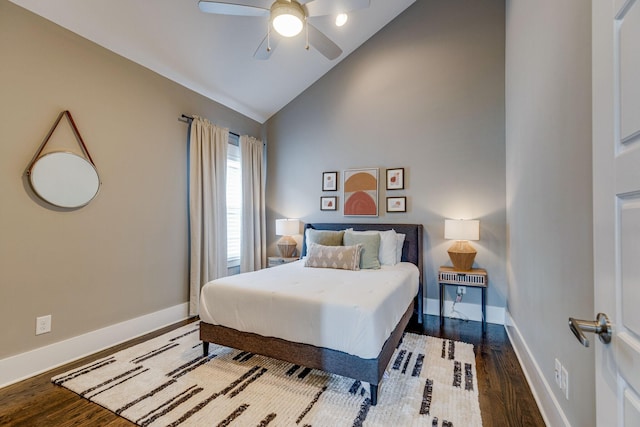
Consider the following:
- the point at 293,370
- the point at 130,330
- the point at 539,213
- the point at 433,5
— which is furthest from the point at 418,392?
the point at 433,5

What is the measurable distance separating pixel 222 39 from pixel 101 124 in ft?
5.19

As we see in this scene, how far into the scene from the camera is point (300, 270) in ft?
9.98

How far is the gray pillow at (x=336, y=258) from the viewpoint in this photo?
312 cm

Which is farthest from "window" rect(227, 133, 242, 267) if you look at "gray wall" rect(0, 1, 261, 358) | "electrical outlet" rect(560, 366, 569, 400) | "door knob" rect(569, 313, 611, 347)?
"door knob" rect(569, 313, 611, 347)

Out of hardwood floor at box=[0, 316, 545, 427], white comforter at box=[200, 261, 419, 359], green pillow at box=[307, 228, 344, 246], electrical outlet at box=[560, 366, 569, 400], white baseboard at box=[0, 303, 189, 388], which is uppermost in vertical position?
green pillow at box=[307, 228, 344, 246]

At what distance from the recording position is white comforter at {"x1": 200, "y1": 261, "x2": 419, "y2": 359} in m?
1.83

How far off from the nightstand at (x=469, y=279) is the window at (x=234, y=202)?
2.87 metres

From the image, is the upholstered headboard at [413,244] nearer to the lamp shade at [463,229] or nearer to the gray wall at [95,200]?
the lamp shade at [463,229]

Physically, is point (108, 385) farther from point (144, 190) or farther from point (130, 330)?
point (144, 190)

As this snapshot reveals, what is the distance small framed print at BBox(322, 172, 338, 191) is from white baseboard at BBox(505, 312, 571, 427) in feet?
9.09

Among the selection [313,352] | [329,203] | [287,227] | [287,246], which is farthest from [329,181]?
[313,352]

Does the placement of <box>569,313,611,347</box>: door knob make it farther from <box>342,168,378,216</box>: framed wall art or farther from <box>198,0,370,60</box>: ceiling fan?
<box>342,168,378,216</box>: framed wall art

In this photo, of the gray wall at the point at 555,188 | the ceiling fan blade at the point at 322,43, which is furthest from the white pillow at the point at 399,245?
the ceiling fan blade at the point at 322,43

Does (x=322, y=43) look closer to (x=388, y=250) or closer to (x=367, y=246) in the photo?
(x=367, y=246)
